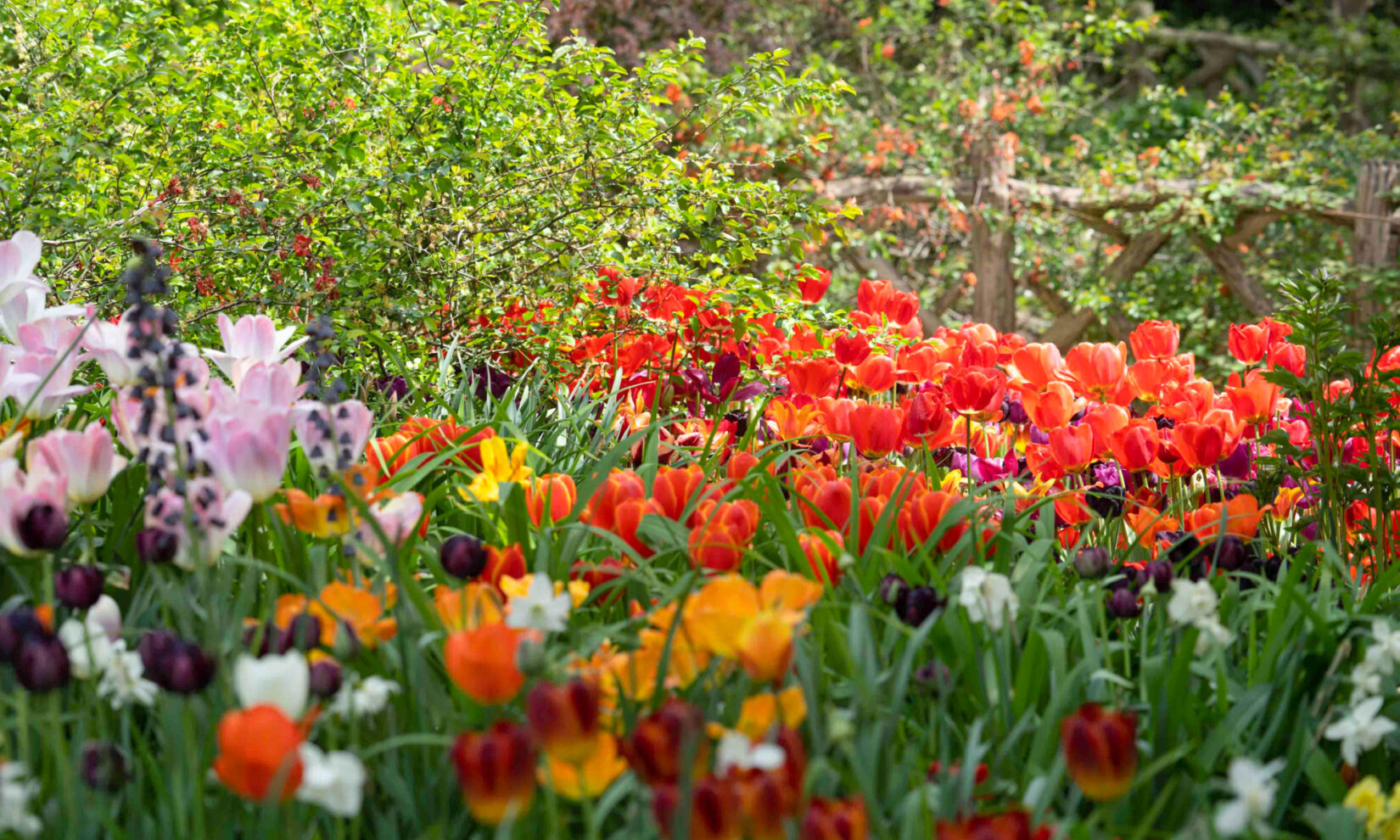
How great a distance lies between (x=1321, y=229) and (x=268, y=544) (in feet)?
24.9

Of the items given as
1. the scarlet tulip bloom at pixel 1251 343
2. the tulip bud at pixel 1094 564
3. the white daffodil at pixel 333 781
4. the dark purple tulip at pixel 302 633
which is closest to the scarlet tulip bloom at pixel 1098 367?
the scarlet tulip bloom at pixel 1251 343

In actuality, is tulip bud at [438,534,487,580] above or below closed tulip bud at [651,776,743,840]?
above

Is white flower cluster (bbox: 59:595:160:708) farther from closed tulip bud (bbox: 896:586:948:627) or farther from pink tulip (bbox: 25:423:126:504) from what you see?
closed tulip bud (bbox: 896:586:948:627)

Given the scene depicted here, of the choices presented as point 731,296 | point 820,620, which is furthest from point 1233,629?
point 731,296

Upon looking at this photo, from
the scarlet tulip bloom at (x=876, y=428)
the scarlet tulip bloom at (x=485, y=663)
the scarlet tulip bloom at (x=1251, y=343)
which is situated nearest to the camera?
the scarlet tulip bloom at (x=485, y=663)

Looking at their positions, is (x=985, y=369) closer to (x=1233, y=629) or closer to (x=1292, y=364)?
(x=1292, y=364)

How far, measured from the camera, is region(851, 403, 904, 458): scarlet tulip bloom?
1791 mm

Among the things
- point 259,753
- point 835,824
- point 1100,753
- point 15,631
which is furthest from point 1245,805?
point 15,631

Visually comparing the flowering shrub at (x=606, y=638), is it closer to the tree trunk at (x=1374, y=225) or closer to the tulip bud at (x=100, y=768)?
the tulip bud at (x=100, y=768)

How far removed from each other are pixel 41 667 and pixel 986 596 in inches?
29.2

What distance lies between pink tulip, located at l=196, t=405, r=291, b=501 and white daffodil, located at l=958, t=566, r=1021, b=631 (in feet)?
2.02

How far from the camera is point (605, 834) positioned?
962mm

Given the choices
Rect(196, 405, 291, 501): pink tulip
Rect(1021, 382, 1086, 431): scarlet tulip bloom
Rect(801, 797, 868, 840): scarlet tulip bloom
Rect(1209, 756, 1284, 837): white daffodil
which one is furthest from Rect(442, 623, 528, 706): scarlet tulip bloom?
Rect(1021, 382, 1086, 431): scarlet tulip bloom

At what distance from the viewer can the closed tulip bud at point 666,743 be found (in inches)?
28.7
